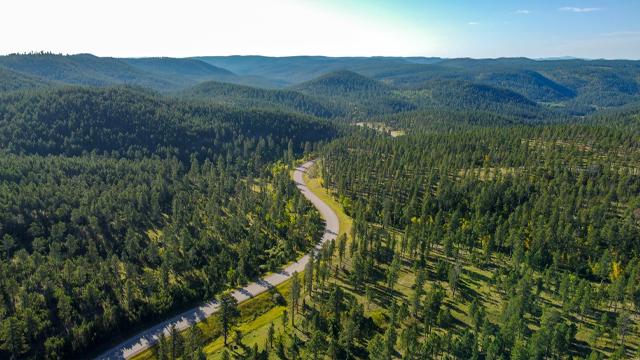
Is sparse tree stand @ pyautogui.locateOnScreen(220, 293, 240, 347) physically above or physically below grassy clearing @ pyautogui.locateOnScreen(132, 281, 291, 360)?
above

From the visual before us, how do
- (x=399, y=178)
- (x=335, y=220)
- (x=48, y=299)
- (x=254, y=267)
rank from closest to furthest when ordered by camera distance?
1. (x=48, y=299)
2. (x=254, y=267)
3. (x=335, y=220)
4. (x=399, y=178)

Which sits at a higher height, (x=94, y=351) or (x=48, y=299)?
(x=48, y=299)

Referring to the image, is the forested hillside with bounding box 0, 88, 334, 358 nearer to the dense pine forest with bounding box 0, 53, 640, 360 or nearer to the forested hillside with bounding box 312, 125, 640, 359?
the dense pine forest with bounding box 0, 53, 640, 360

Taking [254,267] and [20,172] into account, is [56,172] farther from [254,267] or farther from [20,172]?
[254,267]

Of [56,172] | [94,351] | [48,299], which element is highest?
[56,172]

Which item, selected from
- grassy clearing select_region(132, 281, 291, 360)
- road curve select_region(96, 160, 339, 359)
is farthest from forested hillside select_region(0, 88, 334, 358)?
grassy clearing select_region(132, 281, 291, 360)

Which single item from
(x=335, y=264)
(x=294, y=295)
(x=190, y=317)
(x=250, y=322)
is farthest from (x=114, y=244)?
(x=335, y=264)

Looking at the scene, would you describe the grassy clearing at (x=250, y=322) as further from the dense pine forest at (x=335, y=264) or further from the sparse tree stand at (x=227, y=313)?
the sparse tree stand at (x=227, y=313)

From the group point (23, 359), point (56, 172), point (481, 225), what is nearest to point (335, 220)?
point (481, 225)

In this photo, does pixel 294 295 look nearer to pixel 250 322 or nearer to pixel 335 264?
pixel 250 322
